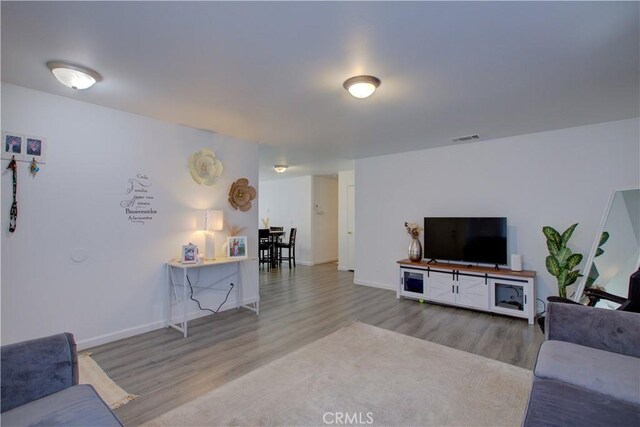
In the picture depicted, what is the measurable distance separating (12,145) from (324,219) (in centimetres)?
654

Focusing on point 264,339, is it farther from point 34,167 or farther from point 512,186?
point 512,186

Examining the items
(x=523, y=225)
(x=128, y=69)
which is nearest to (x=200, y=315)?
(x=128, y=69)

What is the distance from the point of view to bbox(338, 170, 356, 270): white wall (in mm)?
7383

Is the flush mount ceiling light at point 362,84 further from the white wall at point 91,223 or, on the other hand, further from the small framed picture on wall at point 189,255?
the small framed picture on wall at point 189,255

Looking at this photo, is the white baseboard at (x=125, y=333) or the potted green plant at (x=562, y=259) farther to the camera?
the potted green plant at (x=562, y=259)

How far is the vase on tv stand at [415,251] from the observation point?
476 centimetres

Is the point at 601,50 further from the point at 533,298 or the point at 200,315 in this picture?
the point at 200,315

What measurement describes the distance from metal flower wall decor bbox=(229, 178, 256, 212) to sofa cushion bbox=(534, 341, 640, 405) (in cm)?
359

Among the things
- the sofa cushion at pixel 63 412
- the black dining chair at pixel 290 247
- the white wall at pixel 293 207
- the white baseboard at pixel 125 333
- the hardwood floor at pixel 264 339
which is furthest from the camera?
the white wall at pixel 293 207

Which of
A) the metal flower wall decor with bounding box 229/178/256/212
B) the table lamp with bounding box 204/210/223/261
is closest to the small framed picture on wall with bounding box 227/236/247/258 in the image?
the table lamp with bounding box 204/210/223/261

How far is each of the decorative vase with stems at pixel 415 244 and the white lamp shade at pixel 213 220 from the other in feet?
9.37

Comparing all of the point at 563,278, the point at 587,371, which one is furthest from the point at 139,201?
the point at 563,278

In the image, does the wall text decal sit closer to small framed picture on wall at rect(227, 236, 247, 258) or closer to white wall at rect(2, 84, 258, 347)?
white wall at rect(2, 84, 258, 347)

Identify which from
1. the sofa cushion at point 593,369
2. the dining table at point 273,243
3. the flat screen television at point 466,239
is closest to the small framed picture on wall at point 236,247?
the flat screen television at point 466,239
